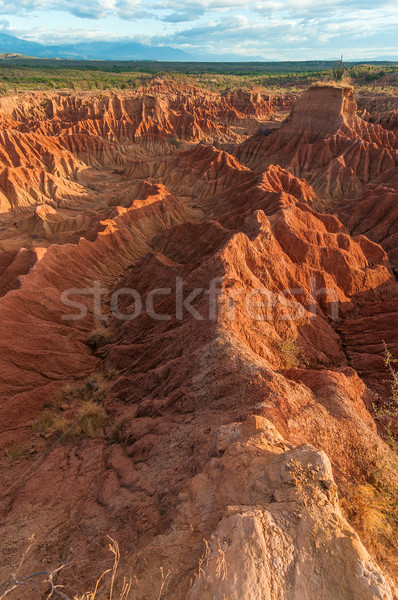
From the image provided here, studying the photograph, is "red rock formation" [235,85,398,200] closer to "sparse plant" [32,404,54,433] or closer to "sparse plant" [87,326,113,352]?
"sparse plant" [87,326,113,352]

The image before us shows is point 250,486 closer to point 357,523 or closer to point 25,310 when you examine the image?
point 357,523

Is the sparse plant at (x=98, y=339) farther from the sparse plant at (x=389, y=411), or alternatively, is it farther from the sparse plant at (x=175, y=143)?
the sparse plant at (x=175, y=143)

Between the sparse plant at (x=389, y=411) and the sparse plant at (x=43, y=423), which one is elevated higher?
the sparse plant at (x=389, y=411)

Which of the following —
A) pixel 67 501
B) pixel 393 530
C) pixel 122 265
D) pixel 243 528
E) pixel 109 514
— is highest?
pixel 243 528

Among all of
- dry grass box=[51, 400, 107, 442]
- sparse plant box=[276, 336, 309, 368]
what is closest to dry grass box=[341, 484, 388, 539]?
sparse plant box=[276, 336, 309, 368]

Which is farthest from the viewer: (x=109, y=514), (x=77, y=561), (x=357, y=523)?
(x=109, y=514)

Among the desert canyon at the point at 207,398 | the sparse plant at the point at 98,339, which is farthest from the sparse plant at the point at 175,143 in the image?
the sparse plant at the point at 98,339

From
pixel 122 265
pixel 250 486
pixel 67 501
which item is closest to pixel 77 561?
pixel 67 501

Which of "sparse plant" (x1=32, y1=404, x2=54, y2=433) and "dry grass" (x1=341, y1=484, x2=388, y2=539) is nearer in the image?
"dry grass" (x1=341, y1=484, x2=388, y2=539)
